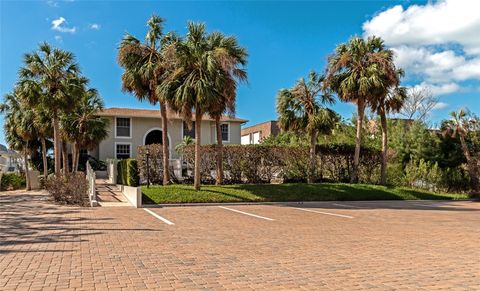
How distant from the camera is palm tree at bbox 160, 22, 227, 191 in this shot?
19.0 m

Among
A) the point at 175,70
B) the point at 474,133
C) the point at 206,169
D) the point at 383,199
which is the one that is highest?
the point at 175,70

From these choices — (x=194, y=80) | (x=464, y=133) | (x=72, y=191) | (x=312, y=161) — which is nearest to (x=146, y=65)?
(x=194, y=80)

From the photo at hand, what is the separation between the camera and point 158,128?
141ft

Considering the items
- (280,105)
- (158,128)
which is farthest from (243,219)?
(158,128)

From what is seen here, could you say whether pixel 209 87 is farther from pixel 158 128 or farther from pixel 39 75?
pixel 158 128

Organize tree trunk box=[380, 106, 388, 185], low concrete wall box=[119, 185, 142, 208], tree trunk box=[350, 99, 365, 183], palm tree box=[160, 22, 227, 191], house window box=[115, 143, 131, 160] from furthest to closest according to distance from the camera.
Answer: house window box=[115, 143, 131, 160] < tree trunk box=[380, 106, 388, 185] < tree trunk box=[350, 99, 365, 183] < palm tree box=[160, 22, 227, 191] < low concrete wall box=[119, 185, 142, 208]

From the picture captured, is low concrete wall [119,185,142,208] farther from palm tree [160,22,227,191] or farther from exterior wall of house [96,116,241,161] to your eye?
exterior wall of house [96,116,241,161]

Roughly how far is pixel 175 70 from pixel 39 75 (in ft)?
26.4

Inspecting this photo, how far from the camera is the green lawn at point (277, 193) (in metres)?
19.1

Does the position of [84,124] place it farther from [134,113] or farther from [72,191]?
[72,191]

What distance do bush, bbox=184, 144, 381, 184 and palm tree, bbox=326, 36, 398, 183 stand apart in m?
1.38

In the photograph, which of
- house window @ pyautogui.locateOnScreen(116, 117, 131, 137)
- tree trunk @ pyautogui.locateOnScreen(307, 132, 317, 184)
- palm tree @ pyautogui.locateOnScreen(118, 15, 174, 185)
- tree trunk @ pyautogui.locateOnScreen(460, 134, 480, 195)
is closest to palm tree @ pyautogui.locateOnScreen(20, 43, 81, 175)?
palm tree @ pyautogui.locateOnScreen(118, 15, 174, 185)

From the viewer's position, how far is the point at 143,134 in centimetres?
4228

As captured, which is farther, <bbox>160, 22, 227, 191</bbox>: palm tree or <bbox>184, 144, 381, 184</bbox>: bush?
<bbox>184, 144, 381, 184</bbox>: bush
